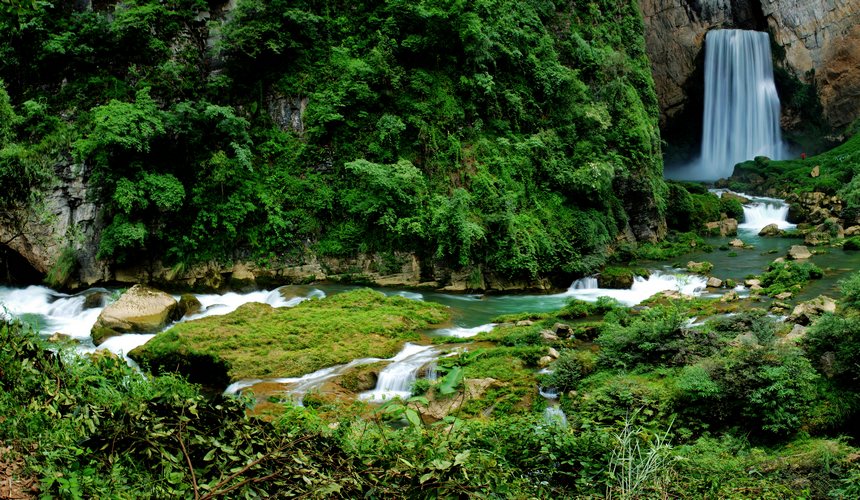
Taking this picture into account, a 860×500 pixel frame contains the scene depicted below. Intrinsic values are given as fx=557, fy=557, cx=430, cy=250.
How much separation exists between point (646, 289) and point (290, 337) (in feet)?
33.6

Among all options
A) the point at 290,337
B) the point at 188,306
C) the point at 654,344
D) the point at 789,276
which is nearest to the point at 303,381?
the point at 290,337

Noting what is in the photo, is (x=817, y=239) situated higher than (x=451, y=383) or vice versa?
(x=451, y=383)

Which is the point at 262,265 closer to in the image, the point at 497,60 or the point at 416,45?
the point at 416,45

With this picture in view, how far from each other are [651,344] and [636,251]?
12254 millimetres

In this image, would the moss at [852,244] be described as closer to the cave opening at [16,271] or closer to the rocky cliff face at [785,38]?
the rocky cliff face at [785,38]

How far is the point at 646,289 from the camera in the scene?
622 inches

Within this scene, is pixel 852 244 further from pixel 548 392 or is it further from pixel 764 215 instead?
pixel 548 392

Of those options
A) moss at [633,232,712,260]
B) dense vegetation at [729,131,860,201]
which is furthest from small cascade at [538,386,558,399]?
dense vegetation at [729,131,860,201]

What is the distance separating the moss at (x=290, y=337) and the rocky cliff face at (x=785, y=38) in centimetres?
2846

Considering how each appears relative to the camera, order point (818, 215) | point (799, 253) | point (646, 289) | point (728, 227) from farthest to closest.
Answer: point (728, 227) → point (818, 215) → point (799, 253) → point (646, 289)

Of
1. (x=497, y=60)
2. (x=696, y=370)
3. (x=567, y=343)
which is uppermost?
(x=497, y=60)

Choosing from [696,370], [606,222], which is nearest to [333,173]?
[606,222]

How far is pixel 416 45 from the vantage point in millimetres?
17547

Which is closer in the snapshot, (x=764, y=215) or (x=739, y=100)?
(x=764, y=215)
